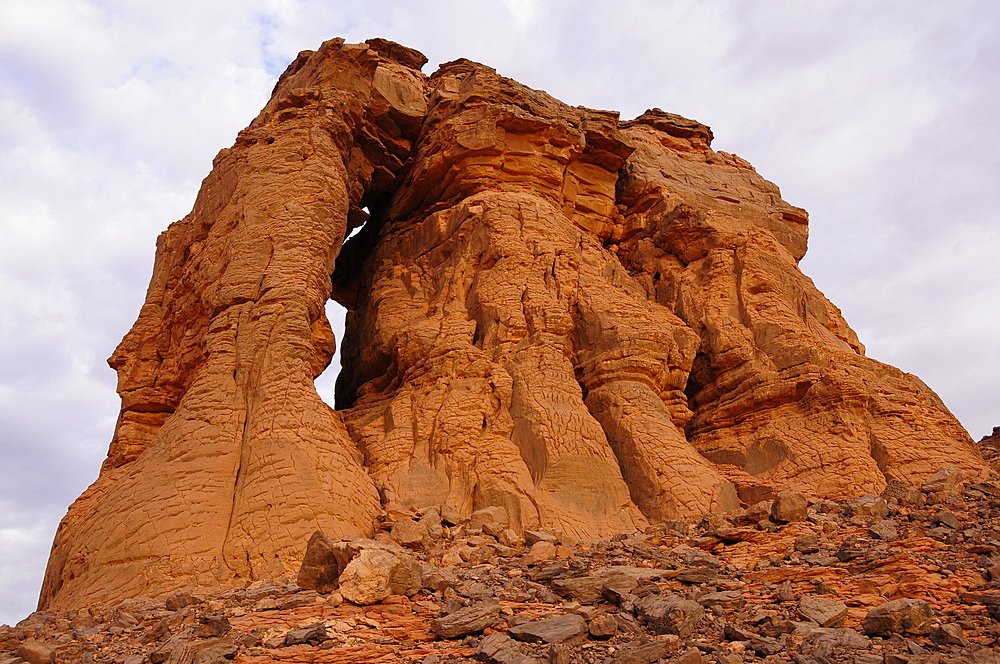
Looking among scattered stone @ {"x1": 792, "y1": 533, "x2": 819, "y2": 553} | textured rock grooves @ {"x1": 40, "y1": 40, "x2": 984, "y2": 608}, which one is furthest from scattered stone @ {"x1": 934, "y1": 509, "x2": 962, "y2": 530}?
textured rock grooves @ {"x1": 40, "y1": 40, "x2": 984, "y2": 608}

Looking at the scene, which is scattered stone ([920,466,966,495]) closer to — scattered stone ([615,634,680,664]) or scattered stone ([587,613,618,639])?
scattered stone ([587,613,618,639])

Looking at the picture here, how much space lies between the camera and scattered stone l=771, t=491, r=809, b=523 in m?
10.1

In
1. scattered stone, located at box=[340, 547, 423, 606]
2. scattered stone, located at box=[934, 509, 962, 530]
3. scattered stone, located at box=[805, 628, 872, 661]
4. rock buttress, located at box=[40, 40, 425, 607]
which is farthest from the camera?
rock buttress, located at box=[40, 40, 425, 607]

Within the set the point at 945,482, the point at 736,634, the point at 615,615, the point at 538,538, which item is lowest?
the point at 736,634

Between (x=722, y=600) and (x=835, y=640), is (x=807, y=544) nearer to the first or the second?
(x=722, y=600)

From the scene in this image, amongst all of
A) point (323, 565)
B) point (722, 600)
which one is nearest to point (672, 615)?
point (722, 600)

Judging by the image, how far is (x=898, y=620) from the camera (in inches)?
219

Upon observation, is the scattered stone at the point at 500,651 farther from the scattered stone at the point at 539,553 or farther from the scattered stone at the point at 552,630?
the scattered stone at the point at 539,553

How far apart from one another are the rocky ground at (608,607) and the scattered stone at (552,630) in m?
0.01

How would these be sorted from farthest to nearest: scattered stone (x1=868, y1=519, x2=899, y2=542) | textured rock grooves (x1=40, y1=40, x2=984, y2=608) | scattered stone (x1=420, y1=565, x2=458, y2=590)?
textured rock grooves (x1=40, y1=40, x2=984, y2=608), scattered stone (x1=868, y1=519, x2=899, y2=542), scattered stone (x1=420, y1=565, x2=458, y2=590)

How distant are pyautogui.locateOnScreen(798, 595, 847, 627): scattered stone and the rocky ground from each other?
2 centimetres

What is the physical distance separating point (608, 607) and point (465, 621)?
1.35m

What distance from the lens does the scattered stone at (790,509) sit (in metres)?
10.1

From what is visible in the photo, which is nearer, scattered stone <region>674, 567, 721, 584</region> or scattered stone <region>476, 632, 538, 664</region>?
scattered stone <region>476, 632, 538, 664</region>
